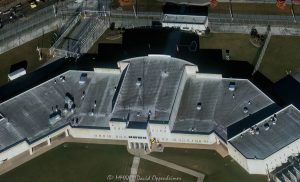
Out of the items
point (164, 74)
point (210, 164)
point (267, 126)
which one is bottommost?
point (210, 164)

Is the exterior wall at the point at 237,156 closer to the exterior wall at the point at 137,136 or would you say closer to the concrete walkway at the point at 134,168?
the exterior wall at the point at 137,136

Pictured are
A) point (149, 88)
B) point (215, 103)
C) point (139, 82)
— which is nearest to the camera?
point (215, 103)

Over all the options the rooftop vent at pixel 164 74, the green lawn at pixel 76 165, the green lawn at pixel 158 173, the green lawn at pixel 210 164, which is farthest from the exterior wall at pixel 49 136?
the rooftop vent at pixel 164 74

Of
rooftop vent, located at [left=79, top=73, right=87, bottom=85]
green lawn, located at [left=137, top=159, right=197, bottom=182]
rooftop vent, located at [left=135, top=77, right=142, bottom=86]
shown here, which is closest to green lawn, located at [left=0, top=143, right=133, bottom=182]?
green lawn, located at [left=137, top=159, right=197, bottom=182]

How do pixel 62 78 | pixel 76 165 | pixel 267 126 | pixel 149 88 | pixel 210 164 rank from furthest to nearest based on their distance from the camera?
pixel 62 78
pixel 149 88
pixel 76 165
pixel 210 164
pixel 267 126

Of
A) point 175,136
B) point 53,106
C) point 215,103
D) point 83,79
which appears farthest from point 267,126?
point 53,106

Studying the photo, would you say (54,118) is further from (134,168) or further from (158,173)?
(158,173)
